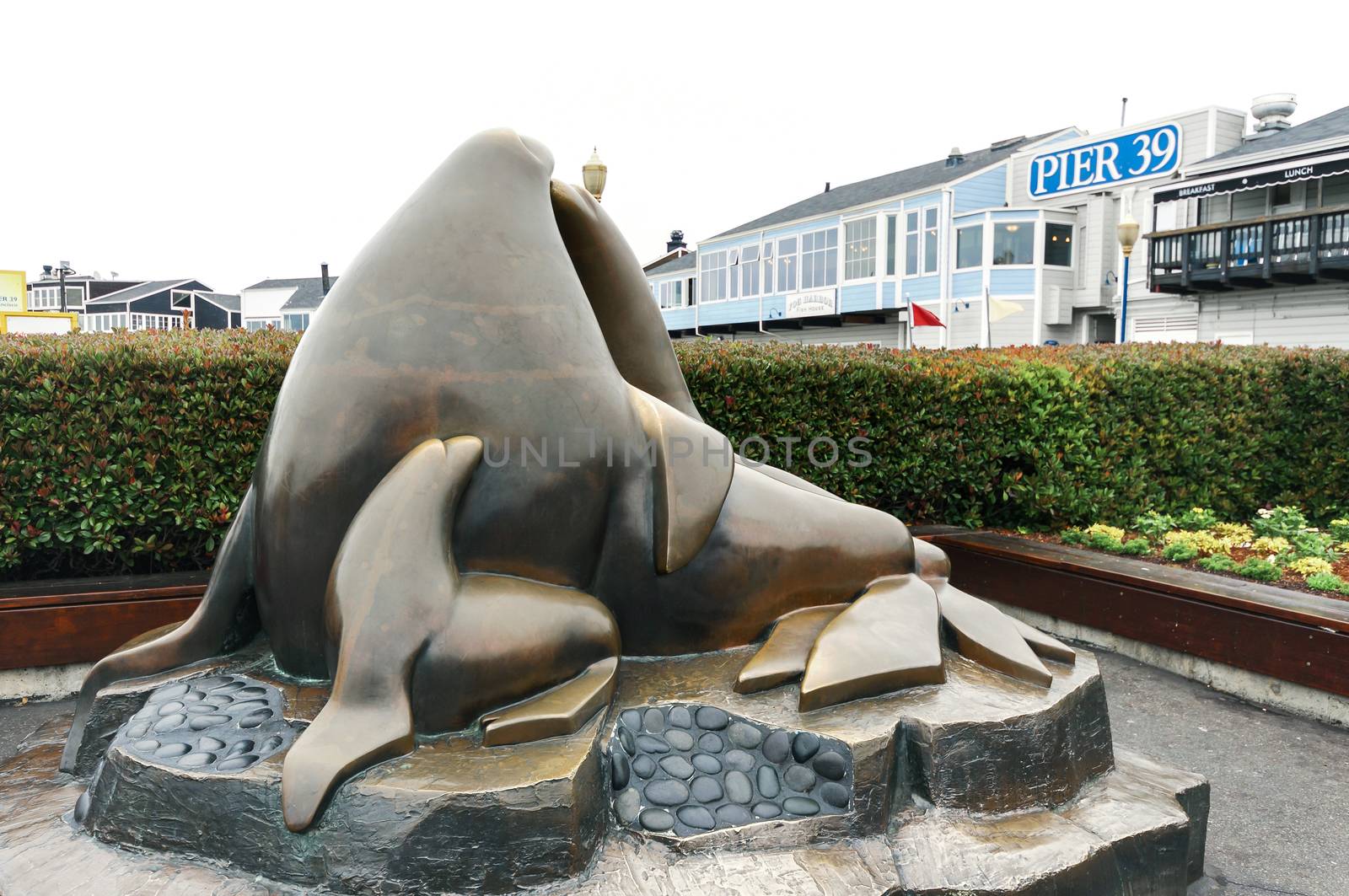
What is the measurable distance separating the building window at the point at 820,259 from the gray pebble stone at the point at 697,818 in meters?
27.2

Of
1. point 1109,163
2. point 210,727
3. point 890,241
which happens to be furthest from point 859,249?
point 210,727

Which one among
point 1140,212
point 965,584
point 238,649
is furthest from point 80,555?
point 1140,212

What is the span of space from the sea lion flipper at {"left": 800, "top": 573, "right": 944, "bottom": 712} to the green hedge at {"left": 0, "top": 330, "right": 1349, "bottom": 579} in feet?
11.0

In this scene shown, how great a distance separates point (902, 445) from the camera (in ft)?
22.5

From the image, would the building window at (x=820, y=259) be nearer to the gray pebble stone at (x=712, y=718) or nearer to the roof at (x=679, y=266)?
the roof at (x=679, y=266)

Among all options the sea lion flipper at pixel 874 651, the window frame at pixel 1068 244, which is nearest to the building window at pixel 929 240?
the window frame at pixel 1068 244

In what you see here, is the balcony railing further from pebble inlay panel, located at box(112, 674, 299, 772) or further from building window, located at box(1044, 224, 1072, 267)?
pebble inlay panel, located at box(112, 674, 299, 772)

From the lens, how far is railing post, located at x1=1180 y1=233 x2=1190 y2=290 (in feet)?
71.0

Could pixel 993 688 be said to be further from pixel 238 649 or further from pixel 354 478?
pixel 238 649

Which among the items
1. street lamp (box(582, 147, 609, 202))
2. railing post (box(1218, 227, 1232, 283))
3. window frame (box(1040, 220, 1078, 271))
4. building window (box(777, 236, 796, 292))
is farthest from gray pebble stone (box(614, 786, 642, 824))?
building window (box(777, 236, 796, 292))

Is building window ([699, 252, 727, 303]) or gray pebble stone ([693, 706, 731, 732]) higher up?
building window ([699, 252, 727, 303])

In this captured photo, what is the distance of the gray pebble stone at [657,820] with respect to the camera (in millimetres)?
2477

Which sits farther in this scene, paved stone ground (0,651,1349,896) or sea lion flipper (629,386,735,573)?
paved stone ground (0,651,1349,896)

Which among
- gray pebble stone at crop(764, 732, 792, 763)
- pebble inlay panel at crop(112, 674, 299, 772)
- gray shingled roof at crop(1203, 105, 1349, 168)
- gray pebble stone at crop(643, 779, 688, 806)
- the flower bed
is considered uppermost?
gray shingled roof at crop(1203, 105, 1349, 168)
